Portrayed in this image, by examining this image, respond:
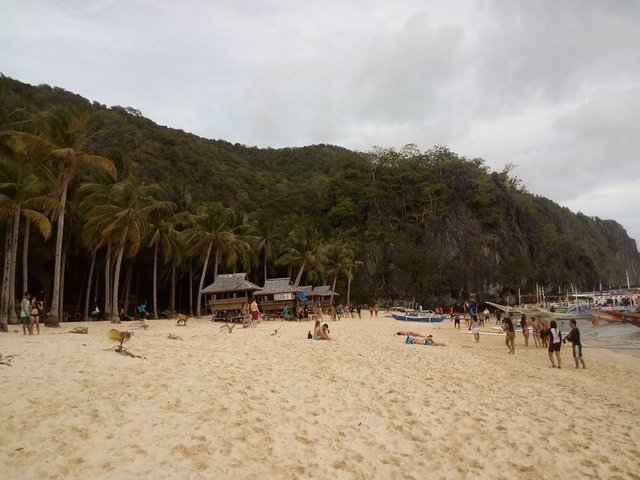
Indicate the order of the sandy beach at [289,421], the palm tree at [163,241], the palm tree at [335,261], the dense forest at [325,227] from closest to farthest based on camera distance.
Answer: the sandy beach at [289,421] → the palm tree at [163,241] → the dense forest at [325,227] → the palm tree at [335,261]

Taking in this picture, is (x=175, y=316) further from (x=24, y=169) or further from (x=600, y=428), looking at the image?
(x=600, y=428)

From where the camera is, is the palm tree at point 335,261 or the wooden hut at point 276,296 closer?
the wooden hut at point 276,296

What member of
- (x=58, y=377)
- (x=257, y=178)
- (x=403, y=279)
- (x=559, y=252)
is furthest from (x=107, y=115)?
(x=559, y=252)

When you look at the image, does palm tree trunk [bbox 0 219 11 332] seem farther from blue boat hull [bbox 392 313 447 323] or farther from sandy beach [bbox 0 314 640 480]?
blue boat hull [bbox 392 313 447 323]

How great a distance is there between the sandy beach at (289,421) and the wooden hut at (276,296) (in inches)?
933

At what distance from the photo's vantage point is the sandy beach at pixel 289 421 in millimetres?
4805

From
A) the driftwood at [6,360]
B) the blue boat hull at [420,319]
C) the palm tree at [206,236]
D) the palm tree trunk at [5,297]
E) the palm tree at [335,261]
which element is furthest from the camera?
the palm tree at [335,261]

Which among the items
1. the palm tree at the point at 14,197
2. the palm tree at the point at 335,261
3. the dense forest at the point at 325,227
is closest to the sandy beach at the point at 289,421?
the palm tree at the point at 14,197

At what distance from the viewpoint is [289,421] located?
621 cm

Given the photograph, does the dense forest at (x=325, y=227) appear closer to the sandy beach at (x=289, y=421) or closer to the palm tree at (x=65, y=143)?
the palm tree at (x=65, y=143)

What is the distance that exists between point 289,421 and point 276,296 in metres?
28.3

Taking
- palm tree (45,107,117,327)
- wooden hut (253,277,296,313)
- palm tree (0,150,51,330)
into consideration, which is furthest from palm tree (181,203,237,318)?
palm tree (0,150,51,330)

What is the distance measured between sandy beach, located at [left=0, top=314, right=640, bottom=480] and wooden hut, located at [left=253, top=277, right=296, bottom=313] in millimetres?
23696

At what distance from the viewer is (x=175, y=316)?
1259 inches
